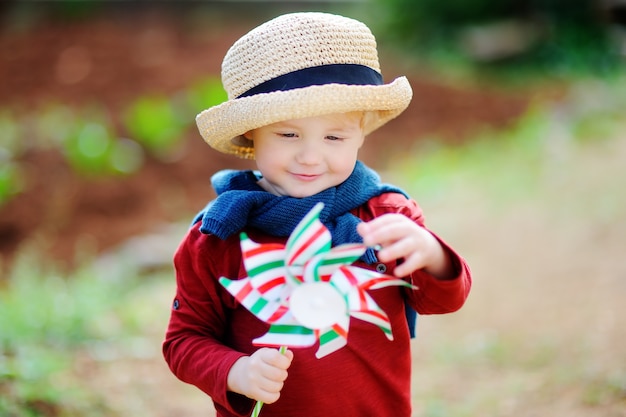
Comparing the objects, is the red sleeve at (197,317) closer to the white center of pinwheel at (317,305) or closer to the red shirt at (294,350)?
the red shirt at (294,350)

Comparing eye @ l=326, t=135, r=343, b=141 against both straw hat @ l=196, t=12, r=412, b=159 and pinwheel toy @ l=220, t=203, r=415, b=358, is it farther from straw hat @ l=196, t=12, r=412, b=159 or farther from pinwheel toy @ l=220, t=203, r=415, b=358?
pinwheel toy @ l=220, t=203, r=415, b=358

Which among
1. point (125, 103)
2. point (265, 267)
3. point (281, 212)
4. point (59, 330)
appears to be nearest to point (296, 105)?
point (281, 212)

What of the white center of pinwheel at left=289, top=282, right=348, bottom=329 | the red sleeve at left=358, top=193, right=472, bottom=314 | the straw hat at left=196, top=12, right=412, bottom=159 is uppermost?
the straw hat at left=196, top=12, right=412, bottom=159

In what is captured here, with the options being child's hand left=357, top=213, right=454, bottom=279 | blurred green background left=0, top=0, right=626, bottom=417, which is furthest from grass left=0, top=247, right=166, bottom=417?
child's hand left=357, top=213, right=454, bottom=279

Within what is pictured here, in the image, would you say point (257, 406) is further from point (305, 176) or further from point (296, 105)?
point (296, 105)

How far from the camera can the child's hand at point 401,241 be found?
64.6 inches

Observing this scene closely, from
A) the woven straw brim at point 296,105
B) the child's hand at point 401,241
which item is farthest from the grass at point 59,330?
the child's hand at point 401,241

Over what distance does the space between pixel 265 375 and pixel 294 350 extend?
203 millimetres

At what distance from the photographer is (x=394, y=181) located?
5.66m

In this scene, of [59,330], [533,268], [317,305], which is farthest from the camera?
[533,268]

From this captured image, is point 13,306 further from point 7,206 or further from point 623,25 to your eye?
point 623,25

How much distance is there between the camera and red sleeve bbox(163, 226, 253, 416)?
1.90m

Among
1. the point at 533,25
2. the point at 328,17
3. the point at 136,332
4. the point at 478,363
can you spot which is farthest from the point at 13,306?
the point at 533,25

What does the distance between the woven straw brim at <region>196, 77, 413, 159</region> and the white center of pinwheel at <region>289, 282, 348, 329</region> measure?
0.39 m
